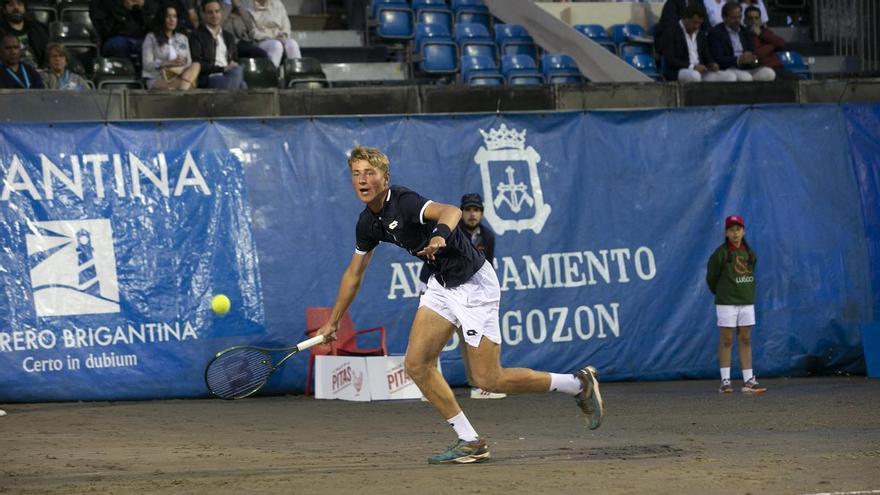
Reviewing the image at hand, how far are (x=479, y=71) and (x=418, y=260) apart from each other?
4731 mm

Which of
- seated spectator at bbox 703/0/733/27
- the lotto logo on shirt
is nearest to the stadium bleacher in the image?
seated spectator at bbox 703/0/733/27

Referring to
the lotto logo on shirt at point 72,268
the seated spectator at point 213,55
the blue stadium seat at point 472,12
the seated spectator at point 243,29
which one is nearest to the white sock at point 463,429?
the lotto logo on shirt at point 72,268

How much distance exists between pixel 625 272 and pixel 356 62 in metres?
6.04

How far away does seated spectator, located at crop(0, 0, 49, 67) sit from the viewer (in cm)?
1502

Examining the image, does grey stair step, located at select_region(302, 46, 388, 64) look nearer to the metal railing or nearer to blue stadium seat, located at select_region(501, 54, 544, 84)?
blue stadium seat, located at select_region(501, 54, 544, 84)

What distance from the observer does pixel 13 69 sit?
45.2 feet

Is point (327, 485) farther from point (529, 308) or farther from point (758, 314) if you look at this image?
point (758, 314)

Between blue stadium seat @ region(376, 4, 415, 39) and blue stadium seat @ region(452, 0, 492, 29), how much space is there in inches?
38.4

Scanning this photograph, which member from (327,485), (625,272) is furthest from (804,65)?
(327,485)

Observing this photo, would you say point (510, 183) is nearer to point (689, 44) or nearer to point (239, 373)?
point (689, 44)

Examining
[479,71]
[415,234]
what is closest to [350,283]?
[415,234]

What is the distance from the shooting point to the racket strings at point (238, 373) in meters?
8.42

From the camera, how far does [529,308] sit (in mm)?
14461

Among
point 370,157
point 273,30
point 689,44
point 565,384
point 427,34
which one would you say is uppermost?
point 273,30
